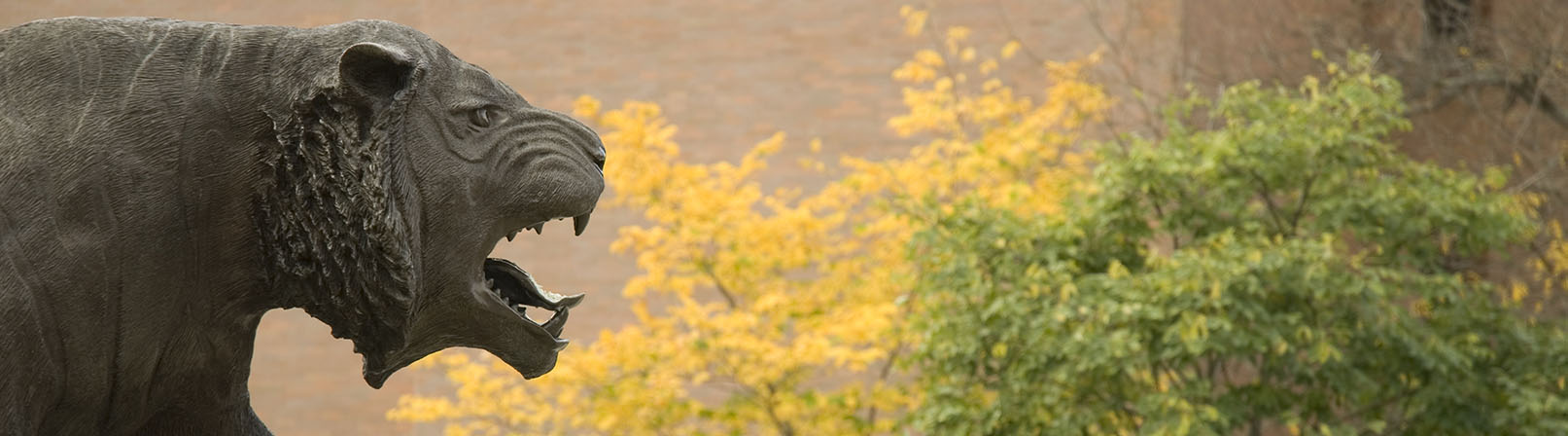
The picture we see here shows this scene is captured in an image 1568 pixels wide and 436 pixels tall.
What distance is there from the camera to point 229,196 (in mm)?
1804

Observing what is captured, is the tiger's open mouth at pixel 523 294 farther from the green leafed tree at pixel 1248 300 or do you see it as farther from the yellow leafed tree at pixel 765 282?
the yellow leafed tree at pixel 765 282

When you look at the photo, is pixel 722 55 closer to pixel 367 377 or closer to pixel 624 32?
pixel 624 32

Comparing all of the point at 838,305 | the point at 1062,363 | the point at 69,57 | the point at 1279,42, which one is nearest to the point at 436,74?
the point at 69,57

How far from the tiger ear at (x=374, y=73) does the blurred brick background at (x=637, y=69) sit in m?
14.2

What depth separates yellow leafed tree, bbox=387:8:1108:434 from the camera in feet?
34.9

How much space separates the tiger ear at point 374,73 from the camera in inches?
70.2

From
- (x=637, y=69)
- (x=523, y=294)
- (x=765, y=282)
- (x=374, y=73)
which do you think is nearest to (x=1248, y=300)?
(x=765, y=282)

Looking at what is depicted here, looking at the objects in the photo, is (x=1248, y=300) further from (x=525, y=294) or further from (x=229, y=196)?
(x=229, y=196)

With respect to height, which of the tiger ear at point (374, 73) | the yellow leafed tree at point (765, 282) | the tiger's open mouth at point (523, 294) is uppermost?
the tiger ear at point (374, 73)

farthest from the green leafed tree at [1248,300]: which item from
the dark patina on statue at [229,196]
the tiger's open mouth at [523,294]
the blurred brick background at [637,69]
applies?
the blurred brick background at [637,69]

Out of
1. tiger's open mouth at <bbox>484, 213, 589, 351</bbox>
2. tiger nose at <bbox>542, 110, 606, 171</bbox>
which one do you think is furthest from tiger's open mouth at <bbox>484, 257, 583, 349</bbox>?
tiger nose at <bbox>542, 110, 606, 171</bbox>

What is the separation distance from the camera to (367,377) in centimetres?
198

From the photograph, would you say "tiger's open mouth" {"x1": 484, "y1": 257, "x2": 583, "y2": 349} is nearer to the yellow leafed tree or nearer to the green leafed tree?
the green leafed tree

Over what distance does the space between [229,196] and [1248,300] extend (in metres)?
6.96
